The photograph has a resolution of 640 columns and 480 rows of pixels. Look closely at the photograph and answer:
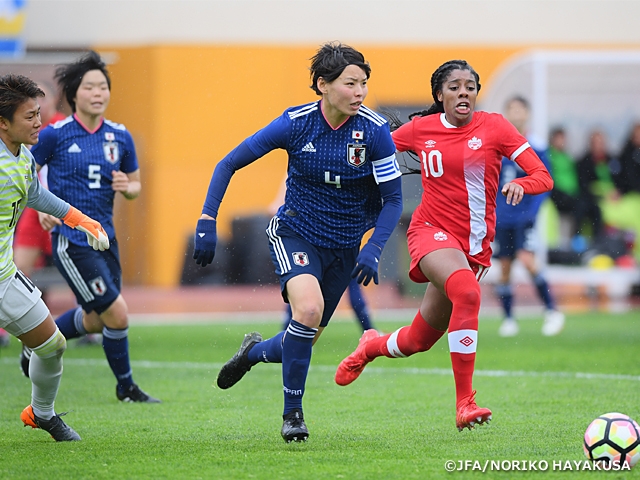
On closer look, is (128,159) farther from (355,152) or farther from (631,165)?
(631,165)

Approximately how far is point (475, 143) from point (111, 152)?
9.19 ft

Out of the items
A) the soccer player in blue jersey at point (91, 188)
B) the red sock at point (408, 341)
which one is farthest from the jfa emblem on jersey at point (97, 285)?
the red sock at point (408, 341)

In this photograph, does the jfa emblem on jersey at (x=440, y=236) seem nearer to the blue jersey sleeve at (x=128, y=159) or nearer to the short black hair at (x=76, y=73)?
the blue jersey sleeve at (x=128, y=159)

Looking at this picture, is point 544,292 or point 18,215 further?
point 544,292

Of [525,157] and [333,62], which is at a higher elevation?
[333,62]

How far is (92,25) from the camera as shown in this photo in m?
20.7

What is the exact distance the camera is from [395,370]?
9055 mm

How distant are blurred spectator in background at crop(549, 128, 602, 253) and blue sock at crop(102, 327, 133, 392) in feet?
36.2

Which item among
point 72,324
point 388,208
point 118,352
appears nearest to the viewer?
point 388,208

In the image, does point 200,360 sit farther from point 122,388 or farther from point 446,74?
point 446,74

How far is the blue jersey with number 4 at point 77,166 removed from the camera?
7332 millimetres

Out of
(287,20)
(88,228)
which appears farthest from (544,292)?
(287,20)

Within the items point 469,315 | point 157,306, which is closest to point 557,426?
point 469,315

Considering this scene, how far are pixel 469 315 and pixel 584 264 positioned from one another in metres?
11.7
